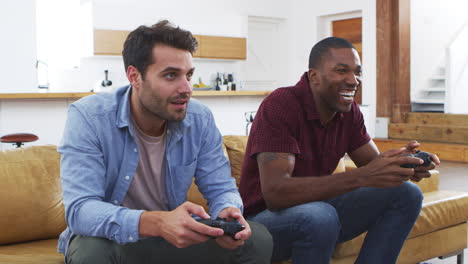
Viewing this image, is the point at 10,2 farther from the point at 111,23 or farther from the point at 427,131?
the point at 427,131

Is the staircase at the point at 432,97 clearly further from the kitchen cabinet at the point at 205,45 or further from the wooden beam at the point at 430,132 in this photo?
the kitchen cabinet at the point at 205,45

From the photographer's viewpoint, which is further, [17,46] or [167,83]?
[17,46]

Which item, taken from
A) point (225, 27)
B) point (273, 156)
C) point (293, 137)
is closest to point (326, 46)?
point (293, 137)

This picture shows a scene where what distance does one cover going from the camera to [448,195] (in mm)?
2787

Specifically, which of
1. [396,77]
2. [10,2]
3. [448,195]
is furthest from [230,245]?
[396,77]

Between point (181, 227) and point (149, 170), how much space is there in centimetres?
42

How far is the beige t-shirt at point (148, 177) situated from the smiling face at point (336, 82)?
712mm

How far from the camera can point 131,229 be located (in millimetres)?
1417

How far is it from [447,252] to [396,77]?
6330 mm

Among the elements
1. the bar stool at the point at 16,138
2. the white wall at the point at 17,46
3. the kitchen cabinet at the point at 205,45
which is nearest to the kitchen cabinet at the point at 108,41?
the kitchen cabinet at the point at 205,45

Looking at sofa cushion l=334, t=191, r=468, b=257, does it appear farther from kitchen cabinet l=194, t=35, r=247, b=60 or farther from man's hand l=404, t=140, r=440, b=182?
kitchen cabinet l=194, t=35, r=247, b=60

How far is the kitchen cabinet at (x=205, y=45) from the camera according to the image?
796 centimetres

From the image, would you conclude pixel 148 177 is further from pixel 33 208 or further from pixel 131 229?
pixel 33 208

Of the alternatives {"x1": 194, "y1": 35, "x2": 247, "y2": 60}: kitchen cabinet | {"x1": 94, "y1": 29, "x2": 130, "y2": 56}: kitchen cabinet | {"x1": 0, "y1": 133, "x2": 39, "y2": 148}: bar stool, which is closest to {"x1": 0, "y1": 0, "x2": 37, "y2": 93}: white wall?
{"x1": 0, "y1": 133, "x2": 39, "y2": 148}: bar stool
